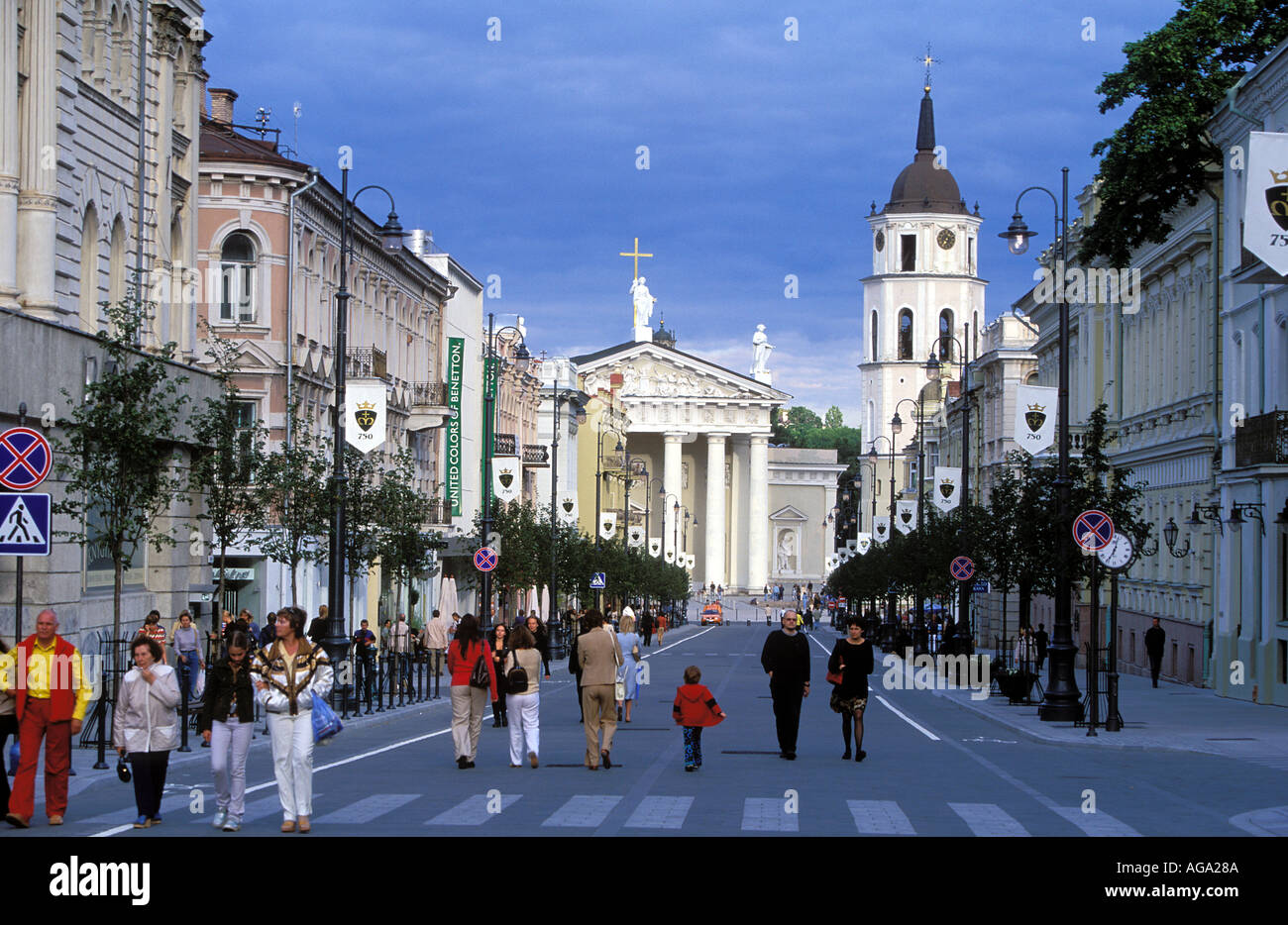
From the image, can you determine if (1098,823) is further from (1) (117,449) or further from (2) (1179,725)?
(2) (1179,725)

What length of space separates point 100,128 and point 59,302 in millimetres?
3301

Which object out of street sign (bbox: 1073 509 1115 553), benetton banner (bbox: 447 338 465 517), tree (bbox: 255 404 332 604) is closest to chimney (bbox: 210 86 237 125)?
benetton banner (bbox: 447 338 465 517)

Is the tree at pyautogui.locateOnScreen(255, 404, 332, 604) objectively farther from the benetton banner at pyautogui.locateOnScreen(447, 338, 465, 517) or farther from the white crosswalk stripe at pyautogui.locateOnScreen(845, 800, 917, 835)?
the benetton banner at pyautogui.locateOnScreen(447, 338, 465, 517)

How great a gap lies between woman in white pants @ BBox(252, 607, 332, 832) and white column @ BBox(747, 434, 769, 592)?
499ft

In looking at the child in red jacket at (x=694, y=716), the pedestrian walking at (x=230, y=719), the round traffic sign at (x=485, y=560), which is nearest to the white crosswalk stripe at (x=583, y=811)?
the pedestrian walking at (x=230, y=719)

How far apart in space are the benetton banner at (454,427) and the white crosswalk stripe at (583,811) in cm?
4812

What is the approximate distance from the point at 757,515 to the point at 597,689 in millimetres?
148521

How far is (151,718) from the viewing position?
14383 millimetres

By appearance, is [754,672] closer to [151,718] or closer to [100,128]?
[100,128]

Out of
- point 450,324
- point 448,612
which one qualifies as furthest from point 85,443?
point 450,324

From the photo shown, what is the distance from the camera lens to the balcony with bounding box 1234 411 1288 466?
1249 inches

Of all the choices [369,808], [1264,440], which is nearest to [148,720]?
[369,808]
